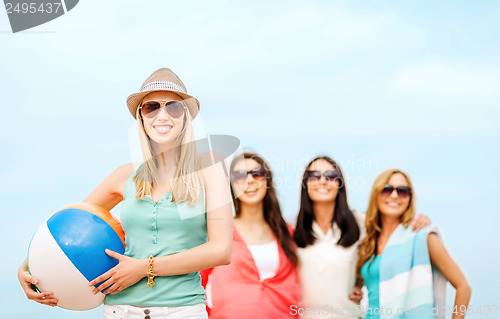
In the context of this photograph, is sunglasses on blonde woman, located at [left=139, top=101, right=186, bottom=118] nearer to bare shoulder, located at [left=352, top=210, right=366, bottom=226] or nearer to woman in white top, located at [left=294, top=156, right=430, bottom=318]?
woman in white top, located at [left=294, top=156, right=430, bottom=318]

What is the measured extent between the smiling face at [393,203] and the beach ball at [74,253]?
3.00m

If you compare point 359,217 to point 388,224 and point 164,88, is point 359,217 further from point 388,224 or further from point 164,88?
point 164,88

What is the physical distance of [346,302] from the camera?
5.49 meters

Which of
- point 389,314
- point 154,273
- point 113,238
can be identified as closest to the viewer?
point 154,273

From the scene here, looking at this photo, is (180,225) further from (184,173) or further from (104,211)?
(104,211)

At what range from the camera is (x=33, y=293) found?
3594 millimetres

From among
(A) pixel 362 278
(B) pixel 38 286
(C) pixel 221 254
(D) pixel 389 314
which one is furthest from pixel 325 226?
(B) pixel 38 286

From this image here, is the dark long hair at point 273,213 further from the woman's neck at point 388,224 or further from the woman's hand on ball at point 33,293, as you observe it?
the woman's hand on ball at point 33,293

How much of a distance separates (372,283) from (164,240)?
289 centimetres

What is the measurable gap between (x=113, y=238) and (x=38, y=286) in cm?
57

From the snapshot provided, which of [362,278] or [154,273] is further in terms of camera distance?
[362,278]

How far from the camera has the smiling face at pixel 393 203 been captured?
5742 mm

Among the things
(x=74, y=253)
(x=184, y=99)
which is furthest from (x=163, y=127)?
(x=74, y=253)

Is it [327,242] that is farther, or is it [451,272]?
[327,242]
